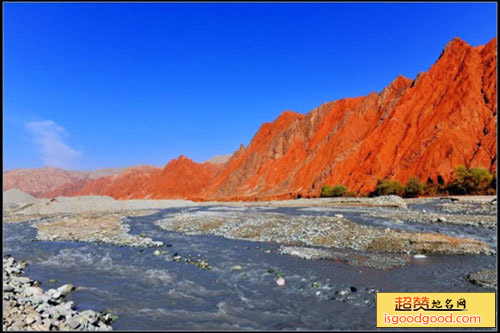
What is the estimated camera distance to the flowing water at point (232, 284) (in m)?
8.07

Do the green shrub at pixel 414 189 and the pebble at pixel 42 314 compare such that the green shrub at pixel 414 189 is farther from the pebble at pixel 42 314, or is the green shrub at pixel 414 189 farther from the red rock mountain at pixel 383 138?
the pebble at pixel 42 314

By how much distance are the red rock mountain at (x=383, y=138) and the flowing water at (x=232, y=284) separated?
6146 centimetres

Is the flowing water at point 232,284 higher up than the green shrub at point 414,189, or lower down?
lower down

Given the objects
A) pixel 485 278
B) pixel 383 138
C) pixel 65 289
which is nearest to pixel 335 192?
pixel 383 138

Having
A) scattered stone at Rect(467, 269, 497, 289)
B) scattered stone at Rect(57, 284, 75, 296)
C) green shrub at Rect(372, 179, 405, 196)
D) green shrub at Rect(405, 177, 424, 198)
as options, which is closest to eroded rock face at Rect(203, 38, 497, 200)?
green shrub at Rect(405, 177, 424, 198)

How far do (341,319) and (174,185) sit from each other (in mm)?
130428

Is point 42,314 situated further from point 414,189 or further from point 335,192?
point 335,192

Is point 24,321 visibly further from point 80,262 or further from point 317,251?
point 317,251

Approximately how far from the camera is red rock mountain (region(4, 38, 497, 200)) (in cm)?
6944

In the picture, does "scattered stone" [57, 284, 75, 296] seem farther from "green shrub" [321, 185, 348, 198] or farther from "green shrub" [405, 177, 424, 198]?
"green shrub" [321, 185, 348, 198]

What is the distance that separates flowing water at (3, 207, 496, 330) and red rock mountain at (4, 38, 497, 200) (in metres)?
61.5

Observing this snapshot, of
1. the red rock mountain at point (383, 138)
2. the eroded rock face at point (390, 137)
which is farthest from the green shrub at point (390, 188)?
the red rock mountain at point (383, 138)

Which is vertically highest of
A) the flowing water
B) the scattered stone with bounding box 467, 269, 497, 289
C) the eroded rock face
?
the eroded rock face

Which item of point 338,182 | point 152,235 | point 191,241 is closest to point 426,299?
point 191,241
